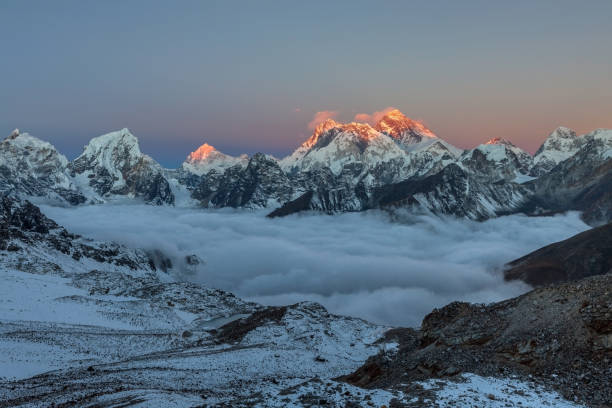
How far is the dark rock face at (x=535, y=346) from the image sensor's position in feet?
109

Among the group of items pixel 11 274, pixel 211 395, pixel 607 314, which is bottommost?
pixel 211 395

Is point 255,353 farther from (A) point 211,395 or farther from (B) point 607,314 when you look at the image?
(B) point 607,314

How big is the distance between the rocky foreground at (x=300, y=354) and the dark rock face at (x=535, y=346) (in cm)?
12

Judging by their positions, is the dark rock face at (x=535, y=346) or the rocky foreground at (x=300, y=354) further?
the dark rock face at (x=535, y=346)

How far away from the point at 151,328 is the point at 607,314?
92.7 meters

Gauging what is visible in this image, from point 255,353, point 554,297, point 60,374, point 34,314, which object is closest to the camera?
point 554,297

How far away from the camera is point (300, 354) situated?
76750 millimetres

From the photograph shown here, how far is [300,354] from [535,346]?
46.0 metres

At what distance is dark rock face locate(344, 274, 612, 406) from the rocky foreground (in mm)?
115

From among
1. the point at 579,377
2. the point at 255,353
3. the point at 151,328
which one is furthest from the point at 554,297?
the point at 151,328

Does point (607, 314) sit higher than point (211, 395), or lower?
higher

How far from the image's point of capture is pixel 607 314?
118 ft

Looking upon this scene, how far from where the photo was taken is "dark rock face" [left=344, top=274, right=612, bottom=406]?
33.1 meters

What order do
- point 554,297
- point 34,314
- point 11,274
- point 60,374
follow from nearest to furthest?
point 554,297, point 60,374, point 34,314, point 11,274
